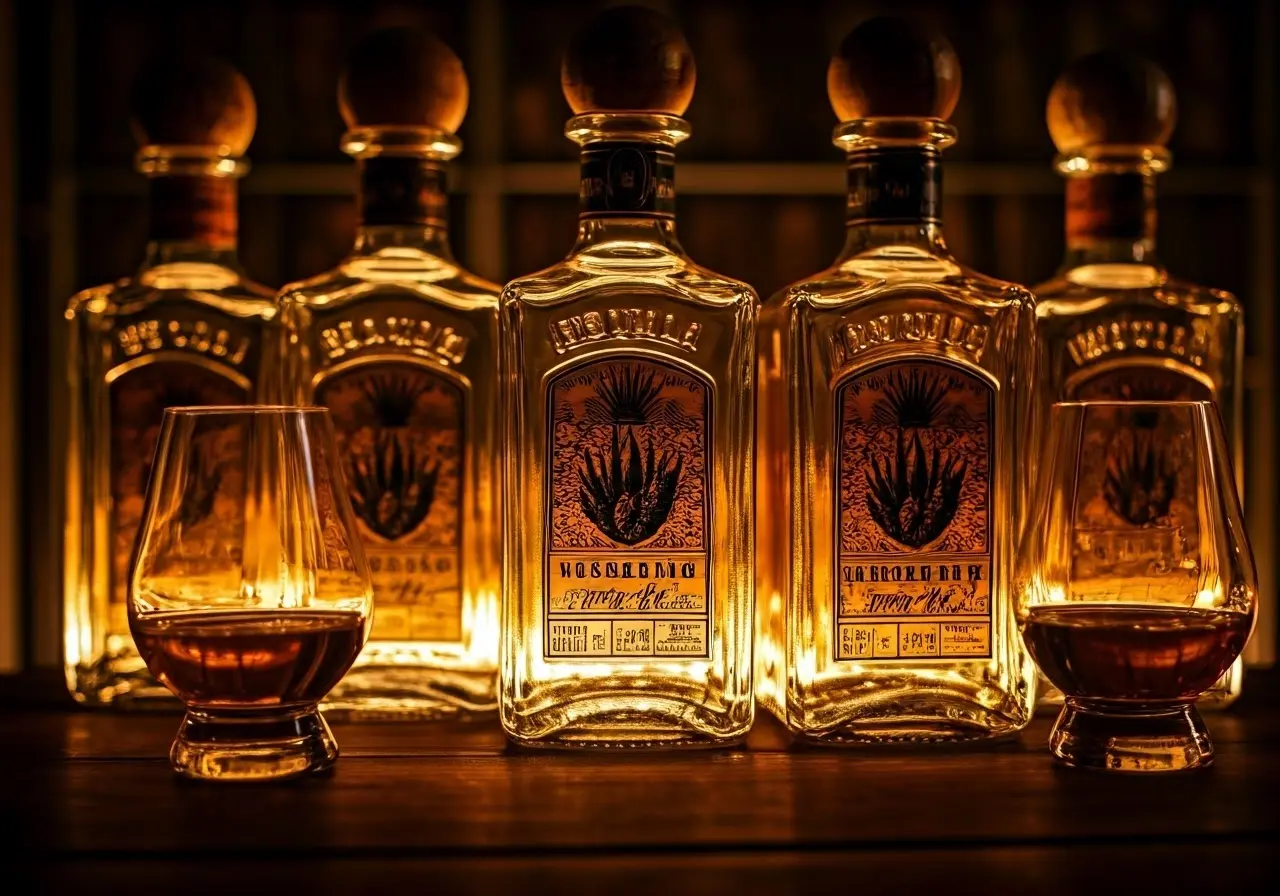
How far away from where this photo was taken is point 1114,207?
0.95 meters

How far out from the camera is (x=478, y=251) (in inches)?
109

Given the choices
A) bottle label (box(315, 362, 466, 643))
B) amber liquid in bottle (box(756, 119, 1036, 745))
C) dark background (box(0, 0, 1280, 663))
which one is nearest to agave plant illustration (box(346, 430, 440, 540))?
bottle label (box(315, 362, 466, 643))

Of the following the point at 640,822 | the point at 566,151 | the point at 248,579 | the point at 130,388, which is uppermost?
the point at 566,151

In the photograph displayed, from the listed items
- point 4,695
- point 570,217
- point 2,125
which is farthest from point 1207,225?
point 4,695

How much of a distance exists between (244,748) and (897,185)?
0.47 meters

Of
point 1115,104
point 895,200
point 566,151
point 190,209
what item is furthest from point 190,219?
point 566,151

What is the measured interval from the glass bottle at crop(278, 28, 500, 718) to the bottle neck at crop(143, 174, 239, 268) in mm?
84

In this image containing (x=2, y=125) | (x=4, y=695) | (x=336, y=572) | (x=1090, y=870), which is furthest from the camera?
(x=2, y=125)

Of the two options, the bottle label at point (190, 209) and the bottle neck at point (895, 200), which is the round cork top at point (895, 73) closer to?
the bottle neck at point (895, 200)

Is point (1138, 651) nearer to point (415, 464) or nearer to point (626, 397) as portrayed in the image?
point (626, 397)

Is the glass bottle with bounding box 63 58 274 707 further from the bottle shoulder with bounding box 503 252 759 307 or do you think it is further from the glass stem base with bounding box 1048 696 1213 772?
the glass stem base with bounding box 1048 696 1213 772

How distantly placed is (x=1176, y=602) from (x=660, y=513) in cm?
28

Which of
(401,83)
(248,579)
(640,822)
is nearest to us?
(640,822)

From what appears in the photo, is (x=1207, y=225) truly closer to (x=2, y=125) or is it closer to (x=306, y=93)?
(x=306, y=93)
